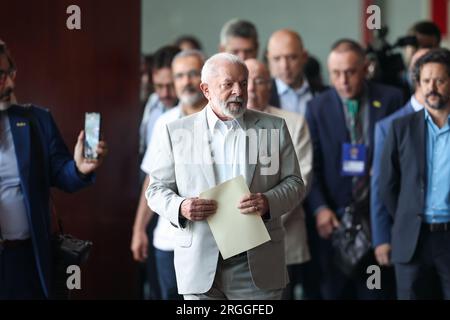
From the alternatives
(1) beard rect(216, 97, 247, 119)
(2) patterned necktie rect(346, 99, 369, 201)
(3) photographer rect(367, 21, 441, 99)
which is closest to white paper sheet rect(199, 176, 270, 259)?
(1) beard rect(216, 97, 247, 119)

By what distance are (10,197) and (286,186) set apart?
1297 mm

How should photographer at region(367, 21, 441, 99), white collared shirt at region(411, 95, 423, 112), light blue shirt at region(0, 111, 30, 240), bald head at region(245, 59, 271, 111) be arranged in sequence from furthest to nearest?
photographer at region(367, 21, 441, 99)
white collared shirt at region(411, 95, 423, 112)
bald head at region(245, 59, 271, 111)
light blue shirt at region(0, 111, 30, 240)

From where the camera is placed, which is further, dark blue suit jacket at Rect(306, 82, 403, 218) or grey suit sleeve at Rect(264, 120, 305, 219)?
dark blue suit jacket at Rect(306, 82, 403, 218)

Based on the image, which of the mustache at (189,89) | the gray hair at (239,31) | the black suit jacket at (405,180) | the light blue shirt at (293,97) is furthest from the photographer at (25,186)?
the gray hair at (239,31)

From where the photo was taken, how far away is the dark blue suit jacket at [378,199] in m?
4.65

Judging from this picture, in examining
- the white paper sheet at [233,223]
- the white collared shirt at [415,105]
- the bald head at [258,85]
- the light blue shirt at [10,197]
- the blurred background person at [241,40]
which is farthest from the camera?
the blurred background person at [241,40]

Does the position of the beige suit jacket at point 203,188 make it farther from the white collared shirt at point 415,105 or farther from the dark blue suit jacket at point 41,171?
the white collared shirt at point 415,105

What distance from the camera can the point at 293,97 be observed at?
5.43 m

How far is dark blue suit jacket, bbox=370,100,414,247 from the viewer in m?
4.65

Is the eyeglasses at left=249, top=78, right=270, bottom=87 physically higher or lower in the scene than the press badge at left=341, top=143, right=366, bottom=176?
higher

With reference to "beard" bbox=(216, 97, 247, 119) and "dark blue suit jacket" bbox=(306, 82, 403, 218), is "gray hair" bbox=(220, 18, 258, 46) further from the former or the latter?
"beard" bbox=(216, 97, 247, 119)

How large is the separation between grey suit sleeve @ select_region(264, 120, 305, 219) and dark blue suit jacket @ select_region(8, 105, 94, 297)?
1.01 m

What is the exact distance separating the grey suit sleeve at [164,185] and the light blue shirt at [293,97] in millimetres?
1994
